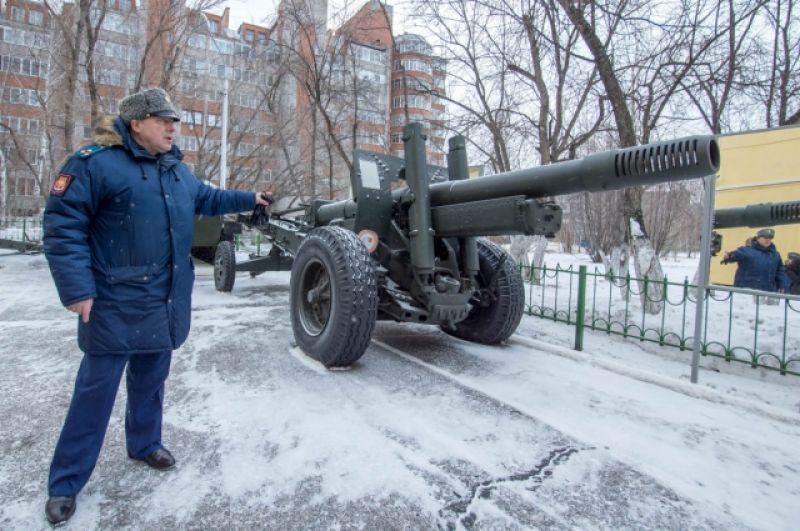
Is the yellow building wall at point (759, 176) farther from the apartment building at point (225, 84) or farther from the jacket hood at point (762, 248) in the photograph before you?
the apartment building at point (225, 84)

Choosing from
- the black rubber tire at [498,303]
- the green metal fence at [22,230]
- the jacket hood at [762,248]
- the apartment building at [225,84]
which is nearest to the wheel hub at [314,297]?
the black rubber tire at [498,303]

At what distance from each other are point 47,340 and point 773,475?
17.7 feet

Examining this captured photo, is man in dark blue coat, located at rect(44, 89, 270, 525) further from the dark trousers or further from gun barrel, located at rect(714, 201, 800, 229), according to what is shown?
gun barrel, located at rect(714, 201, 800, 229)

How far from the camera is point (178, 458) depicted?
2299 mm

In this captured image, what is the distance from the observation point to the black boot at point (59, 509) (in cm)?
179

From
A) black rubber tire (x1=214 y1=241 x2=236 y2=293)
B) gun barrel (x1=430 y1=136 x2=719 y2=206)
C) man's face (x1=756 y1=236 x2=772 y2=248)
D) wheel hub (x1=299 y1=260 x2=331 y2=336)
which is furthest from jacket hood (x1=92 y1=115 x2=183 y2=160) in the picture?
black rubber tire (x1=214 y1=241 x2=236 y2=293)

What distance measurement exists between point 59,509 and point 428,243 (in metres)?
2.78

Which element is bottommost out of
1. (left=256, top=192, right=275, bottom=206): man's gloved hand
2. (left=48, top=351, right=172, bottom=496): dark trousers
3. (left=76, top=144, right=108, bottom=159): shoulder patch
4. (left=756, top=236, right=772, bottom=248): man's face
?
(left=48, top=351, right=172, bottom=496): dark trousers

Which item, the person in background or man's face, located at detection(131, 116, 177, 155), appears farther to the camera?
the person in background

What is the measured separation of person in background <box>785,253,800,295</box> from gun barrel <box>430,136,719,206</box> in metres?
2.12

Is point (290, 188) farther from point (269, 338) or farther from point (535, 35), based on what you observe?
point (269, 338)

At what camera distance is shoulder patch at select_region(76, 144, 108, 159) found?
194cm

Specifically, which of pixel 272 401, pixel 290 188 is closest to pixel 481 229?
pixel 272 401

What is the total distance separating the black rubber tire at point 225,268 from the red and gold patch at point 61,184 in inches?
231
